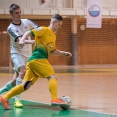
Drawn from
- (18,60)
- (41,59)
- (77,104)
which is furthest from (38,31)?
(77,104)

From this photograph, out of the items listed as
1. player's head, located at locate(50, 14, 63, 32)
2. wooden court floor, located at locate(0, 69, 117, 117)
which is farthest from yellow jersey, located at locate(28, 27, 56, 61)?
wooden court floor, located at locate(0, 69, 117, 117)

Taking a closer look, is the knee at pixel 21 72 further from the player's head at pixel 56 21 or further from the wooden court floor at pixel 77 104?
the player's head at pixel 56 21

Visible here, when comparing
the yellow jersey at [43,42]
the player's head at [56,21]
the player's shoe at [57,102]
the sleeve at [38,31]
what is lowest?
the player's shoe at [57,102]

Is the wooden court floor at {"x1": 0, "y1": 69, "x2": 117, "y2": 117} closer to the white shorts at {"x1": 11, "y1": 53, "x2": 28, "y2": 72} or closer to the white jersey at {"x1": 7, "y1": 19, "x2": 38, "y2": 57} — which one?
the white shorts at {"x1": 11, "y1": 53, "x2": 28, "y2": 72}

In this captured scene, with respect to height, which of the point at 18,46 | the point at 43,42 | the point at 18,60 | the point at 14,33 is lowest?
the point at 18,60

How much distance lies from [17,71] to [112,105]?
1941mm

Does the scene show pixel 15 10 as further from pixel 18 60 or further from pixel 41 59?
pixel 41 59

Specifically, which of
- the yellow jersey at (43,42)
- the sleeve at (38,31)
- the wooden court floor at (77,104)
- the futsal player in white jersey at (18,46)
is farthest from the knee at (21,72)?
the sleeve at (38,31)

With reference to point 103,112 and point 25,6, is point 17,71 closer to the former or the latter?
point 103,112

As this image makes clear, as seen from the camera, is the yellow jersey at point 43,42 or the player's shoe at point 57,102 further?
the yellow jersey at point 43,42

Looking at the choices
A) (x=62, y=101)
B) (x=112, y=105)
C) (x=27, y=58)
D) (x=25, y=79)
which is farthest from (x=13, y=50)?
(x=112, y=105)

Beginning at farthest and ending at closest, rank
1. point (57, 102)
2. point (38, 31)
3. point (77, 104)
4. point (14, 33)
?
1. point (77, 104)
2. point (14, 33)
3. point (38, 31)
4. point (57, 102)

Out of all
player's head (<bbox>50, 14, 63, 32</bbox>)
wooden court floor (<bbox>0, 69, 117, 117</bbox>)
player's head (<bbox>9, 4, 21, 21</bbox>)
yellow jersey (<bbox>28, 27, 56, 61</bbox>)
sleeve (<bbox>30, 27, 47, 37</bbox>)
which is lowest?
wooden court floor (<bbox>0, 69, 117, 117</bbox>)

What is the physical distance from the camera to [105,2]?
1139 inches
